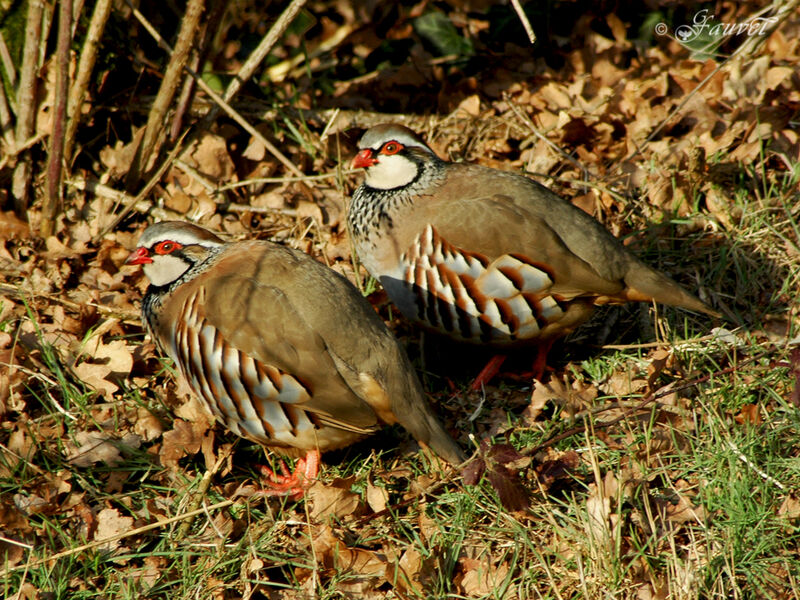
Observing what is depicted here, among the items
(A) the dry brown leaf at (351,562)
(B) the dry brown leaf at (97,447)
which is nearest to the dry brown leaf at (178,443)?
→ (B) the dry brown leaf at (97,447)

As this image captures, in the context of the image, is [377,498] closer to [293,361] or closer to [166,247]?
[293,361]

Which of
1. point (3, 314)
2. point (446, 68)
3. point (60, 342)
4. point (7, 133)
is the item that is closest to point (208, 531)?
point (60, 342)

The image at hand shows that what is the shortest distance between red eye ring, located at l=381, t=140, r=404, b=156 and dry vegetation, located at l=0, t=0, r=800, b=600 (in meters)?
0.31

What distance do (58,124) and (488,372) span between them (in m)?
2.55

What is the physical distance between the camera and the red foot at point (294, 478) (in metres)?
3.48

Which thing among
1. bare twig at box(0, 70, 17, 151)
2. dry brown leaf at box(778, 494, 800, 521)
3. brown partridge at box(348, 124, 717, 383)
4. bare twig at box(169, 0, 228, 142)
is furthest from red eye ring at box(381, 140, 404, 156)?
dry brown leaf at box(778, 494, 800, 521)

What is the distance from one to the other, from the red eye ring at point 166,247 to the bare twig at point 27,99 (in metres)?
1.38

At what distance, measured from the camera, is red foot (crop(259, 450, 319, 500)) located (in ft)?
11.4

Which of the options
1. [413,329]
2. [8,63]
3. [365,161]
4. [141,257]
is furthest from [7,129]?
[413,329]

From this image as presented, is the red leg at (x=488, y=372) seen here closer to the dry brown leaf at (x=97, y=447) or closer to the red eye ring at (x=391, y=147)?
the red eye ring at (x=391, y=147)

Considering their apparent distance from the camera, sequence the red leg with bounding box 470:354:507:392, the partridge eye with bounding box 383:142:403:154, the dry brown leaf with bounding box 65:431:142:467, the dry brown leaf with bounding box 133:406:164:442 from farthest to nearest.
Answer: the partridge eye with bounding box 383:142:403:154 < the red leg with bounding box 470:354:507:392 < the dry brown leaf with bounding box 133:406:164:442 < the dry brown leaf with bounding box 65:431:142:467

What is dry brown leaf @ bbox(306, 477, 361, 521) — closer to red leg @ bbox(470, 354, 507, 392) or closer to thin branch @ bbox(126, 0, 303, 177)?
red leg @ bbox(470, 354, 507, 392)

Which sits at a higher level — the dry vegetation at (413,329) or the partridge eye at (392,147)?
the partridge eye at (392,147)

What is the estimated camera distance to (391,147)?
4.43 meters
